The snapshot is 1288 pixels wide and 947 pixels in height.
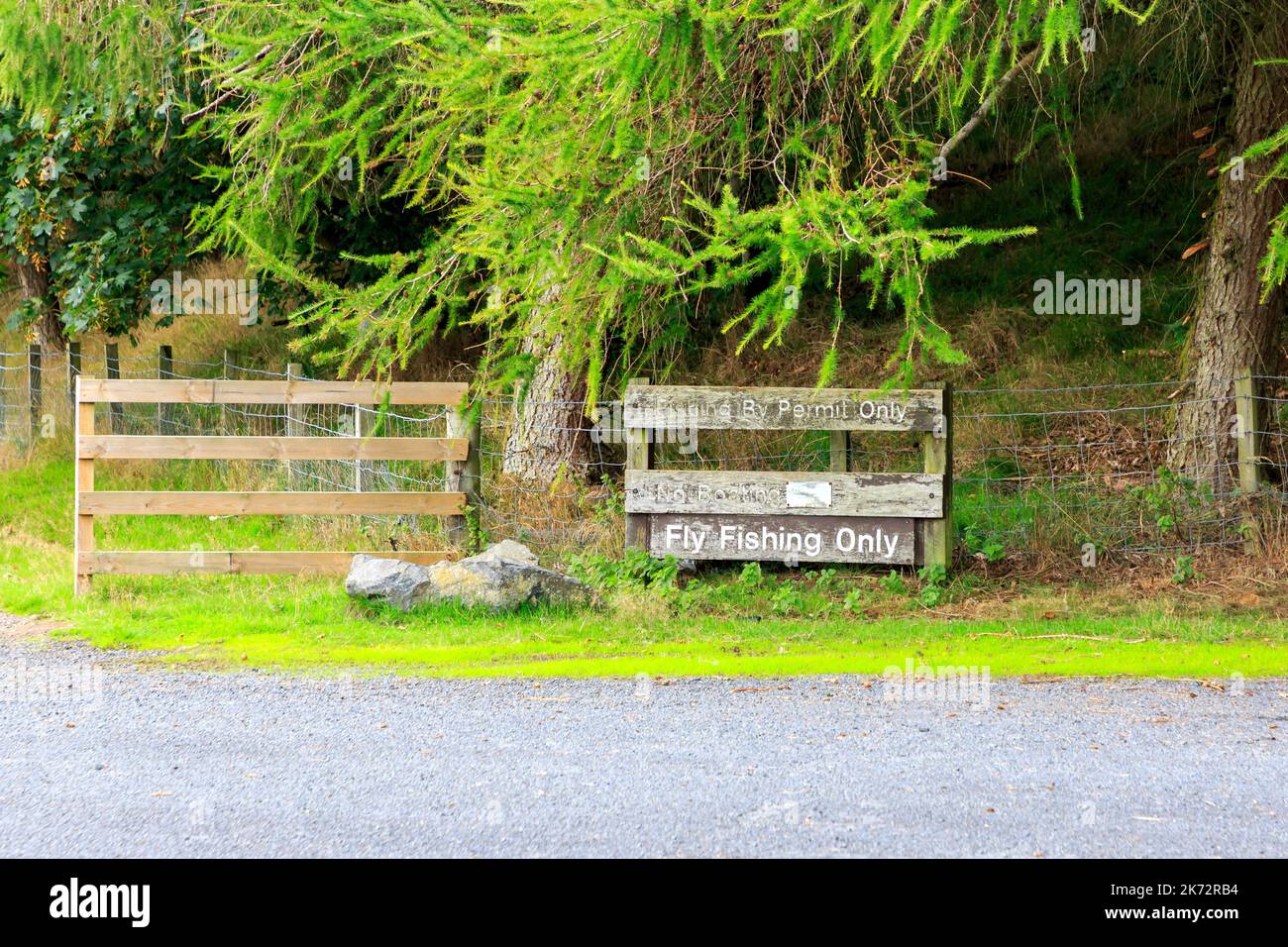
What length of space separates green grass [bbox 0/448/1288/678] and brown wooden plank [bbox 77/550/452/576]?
14cm

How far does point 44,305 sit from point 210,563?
8.20 m

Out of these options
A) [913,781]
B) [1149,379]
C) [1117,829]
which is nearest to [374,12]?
[913,781]

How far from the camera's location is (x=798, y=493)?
9.41 metres

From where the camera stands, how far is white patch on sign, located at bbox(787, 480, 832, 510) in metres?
9.38

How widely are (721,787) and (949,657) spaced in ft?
9.32

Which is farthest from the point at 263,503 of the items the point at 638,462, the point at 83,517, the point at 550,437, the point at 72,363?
the point at 72,363

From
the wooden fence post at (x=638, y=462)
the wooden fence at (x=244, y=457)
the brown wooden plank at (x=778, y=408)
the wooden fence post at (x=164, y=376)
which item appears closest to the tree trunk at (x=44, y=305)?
the wooden fence post at (x=164, y=376)

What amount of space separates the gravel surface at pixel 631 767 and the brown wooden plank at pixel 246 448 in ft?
7.61

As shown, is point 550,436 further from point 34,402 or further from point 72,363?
point 34,402

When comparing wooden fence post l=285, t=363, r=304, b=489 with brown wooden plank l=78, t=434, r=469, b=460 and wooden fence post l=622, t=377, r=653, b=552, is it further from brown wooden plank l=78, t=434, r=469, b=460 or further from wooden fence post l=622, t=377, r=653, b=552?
wooden fence post l=622, t=377, r=653, b=552

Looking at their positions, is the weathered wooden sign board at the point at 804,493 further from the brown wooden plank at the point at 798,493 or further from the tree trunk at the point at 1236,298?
the tree trunk at the point at 1236,298

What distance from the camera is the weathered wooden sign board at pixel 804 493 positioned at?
936 centimetres

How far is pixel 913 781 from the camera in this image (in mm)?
5227

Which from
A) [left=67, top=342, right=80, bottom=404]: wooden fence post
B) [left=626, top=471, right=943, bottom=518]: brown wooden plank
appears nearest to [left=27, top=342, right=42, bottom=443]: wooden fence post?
[left=67, top=342, right=80, bottom=404]: wooden fence post
